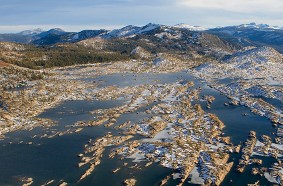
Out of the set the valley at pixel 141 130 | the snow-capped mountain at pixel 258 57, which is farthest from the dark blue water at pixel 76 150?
the snow-capped mountain at pixel 258 57

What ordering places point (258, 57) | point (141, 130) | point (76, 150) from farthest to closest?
point (258, 57) < point (141, 130) < point (76, 150)

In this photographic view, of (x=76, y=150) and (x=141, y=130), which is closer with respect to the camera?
(x=76, y=150)

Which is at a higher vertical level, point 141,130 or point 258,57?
point 258,57

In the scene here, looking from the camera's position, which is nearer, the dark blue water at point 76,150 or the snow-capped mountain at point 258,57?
the dark blue water at point 76,150

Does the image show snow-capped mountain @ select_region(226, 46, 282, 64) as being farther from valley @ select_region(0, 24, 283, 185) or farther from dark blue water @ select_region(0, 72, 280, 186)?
dark blue water @ select_region(0, 72, 280, 186)

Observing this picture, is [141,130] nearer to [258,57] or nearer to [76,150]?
[76,150]

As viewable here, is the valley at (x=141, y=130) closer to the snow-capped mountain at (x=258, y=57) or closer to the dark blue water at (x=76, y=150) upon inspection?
the dark blue water at (x=76, y=150)

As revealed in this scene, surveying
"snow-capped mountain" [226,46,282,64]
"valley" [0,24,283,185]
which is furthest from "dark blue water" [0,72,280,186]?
"snow-capped mountain" [226,46,282,64]

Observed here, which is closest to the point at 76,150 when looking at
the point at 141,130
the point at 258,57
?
the point at 141,130

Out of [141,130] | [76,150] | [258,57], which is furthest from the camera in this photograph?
[258,57]

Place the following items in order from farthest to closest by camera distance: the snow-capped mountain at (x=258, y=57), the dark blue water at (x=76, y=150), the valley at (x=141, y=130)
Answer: the snow-capped mountain at (x=258, y=57)
the valley at (x=141, y=130)
the dark blue water at (x=76, y=150)
